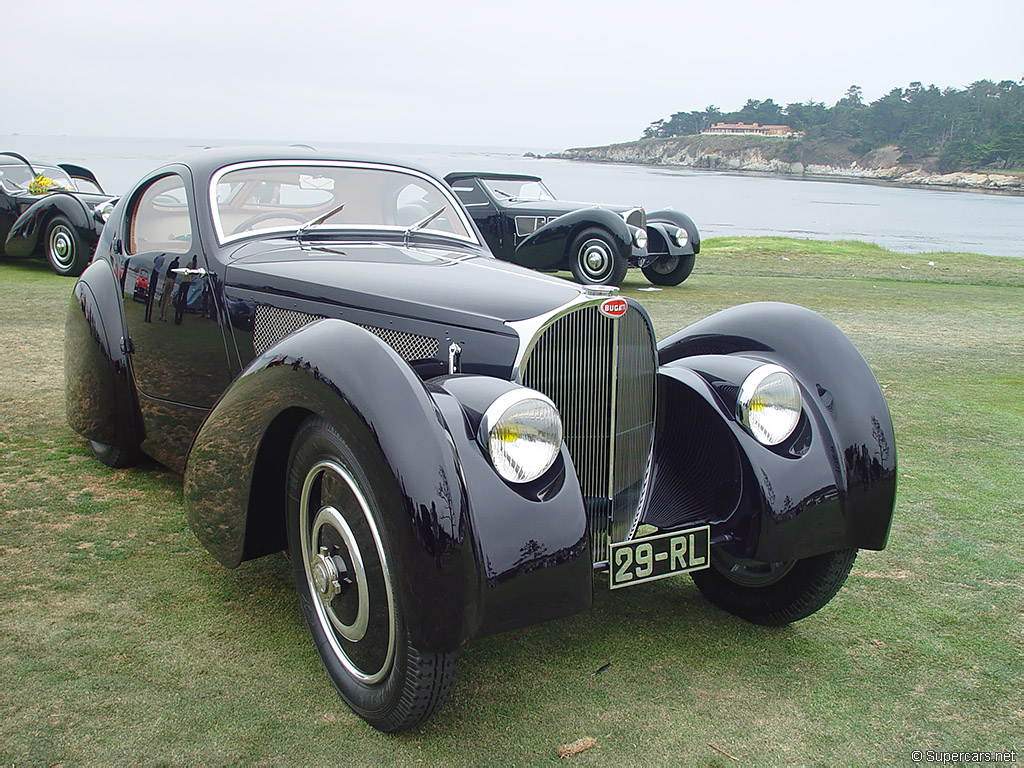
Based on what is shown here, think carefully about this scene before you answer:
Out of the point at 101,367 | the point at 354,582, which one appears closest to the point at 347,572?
the point at 354,582

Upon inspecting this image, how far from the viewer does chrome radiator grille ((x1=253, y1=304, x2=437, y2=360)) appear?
2941mm

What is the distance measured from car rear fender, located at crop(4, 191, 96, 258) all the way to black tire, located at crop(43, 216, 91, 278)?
0.08 meters

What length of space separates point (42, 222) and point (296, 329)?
439 inches

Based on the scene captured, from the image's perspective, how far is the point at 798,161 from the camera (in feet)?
362

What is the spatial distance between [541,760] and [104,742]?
1173 millimetres

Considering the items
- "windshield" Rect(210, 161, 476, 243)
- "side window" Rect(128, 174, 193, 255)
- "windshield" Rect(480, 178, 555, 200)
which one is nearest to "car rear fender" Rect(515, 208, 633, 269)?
"windshield" Rect(480, 178, 555, 200)

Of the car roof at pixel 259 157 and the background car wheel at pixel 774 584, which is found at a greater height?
the car roof at pixel 259 157

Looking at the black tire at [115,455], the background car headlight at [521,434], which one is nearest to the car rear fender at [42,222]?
the black tire at [115,455]

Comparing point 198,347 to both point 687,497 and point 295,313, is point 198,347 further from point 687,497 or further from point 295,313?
point 687,497

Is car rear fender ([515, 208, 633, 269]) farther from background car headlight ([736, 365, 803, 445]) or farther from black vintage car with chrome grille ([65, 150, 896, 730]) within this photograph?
background car headlight ([736, 365, 803, 445])

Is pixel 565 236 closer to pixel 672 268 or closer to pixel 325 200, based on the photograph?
pixel 672 268

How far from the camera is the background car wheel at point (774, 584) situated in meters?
2.98

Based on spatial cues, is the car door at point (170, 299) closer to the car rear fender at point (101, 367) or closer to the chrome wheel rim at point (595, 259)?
the car rear fender at point (101, 367)

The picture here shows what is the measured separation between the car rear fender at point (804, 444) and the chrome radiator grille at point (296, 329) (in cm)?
94
